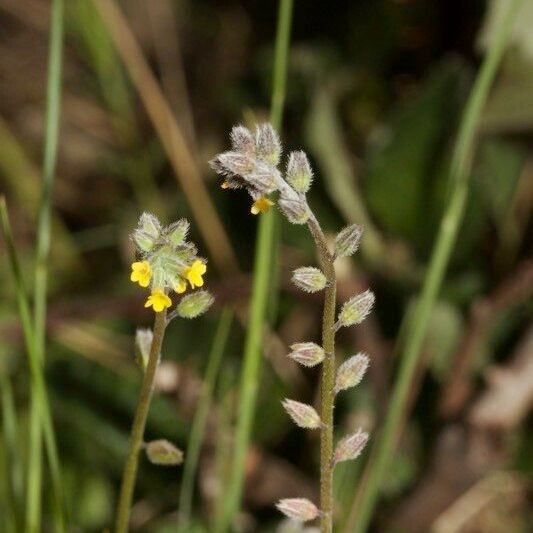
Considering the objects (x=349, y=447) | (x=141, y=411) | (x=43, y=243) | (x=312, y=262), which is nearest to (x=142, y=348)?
(x=141, y=411)

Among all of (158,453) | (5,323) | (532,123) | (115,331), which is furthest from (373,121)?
(158,453)

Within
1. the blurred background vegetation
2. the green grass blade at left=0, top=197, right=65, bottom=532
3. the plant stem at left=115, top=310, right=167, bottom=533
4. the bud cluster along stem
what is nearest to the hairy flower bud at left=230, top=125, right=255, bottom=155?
the bud cluster along stem

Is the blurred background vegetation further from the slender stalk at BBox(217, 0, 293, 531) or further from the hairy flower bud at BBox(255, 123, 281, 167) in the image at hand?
the hairy flower bud at BBox(255, 123, 281, 167)

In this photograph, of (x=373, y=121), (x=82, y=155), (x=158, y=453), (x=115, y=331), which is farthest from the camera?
(x=82, y=155)

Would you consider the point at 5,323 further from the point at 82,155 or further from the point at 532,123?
the point at 532,123

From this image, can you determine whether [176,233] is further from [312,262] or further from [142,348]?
[312,262]

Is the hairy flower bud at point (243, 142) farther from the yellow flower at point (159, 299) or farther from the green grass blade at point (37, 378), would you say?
the green grass blade at point (37, 378)
